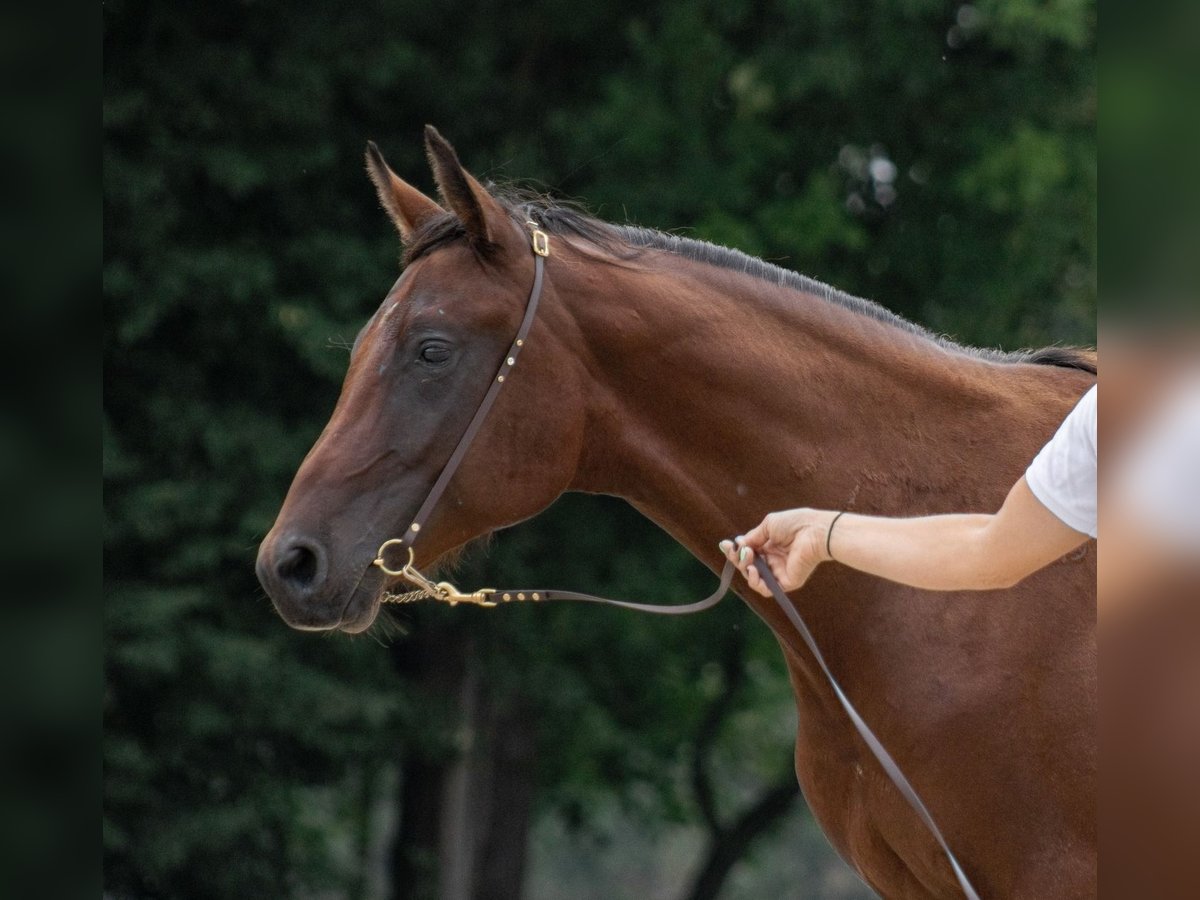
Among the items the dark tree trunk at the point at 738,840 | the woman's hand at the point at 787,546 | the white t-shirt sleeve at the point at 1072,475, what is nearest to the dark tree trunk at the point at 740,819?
the dark tree trunk at the point at 738,840

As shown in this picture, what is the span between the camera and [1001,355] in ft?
11.1

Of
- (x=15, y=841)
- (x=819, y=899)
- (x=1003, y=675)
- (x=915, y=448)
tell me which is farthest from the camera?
(x=819, y=899)

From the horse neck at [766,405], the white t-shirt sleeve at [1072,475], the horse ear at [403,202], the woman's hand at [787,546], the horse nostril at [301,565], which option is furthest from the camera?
the horse ear at [403,202]

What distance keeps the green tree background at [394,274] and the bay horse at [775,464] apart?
485 centimetres

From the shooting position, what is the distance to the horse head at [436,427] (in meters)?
2.97

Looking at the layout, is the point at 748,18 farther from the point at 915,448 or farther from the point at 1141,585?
the point at 1141,585

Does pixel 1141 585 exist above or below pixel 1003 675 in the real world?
above

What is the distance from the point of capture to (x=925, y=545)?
2221mm

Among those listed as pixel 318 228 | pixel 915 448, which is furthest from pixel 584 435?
pixel 318 228

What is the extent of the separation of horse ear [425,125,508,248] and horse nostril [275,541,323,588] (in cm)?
76

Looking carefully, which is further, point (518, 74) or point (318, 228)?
point (518, 74)

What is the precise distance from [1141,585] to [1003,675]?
1.70 metres

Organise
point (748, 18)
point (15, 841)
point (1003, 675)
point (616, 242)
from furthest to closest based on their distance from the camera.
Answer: point (748, 18)
point (616, 242)
point (1003, 675)
point (15, 841)

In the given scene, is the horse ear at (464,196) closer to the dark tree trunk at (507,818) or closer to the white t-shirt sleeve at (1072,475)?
the white t-shirt sleeve at (1072,475)
